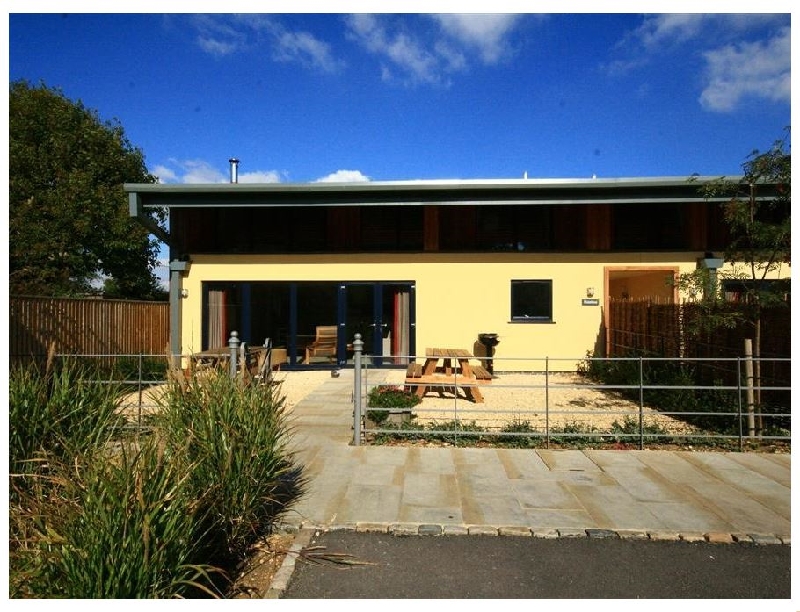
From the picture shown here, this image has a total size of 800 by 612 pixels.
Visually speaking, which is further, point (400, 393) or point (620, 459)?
point (400, 393)

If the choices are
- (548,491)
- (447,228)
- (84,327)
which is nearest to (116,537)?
(548,491)

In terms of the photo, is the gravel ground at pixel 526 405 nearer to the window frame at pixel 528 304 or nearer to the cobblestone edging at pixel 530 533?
the window frame at pixel 528 304

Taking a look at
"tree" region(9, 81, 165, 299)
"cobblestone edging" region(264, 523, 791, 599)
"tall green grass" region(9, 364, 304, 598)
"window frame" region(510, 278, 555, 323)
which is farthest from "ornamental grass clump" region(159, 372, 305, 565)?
"tree" region(9, 81, 165, 299)

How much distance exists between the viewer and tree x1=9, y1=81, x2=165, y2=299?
16.9 m

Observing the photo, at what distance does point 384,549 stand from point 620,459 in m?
3.06

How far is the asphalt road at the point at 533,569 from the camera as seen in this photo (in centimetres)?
260

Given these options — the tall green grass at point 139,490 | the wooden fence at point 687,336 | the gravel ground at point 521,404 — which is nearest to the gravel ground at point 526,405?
the gravel ground at point 521,404

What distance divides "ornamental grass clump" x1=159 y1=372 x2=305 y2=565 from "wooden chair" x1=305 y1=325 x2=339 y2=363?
26.7 ft

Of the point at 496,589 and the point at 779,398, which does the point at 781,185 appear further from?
the point at 496,589

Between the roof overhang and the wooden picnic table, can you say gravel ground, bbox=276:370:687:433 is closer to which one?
the wooden picnic table

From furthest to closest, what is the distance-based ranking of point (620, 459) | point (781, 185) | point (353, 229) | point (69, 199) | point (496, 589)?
point (69, 199)
point (353, 229)
point (781, 185)
point (620, 459)
point (496, 589)

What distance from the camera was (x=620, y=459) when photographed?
15.8ft

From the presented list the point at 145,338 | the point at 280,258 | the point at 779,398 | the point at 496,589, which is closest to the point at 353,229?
the point at 280,258

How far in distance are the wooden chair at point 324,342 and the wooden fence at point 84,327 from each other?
12.1ft
